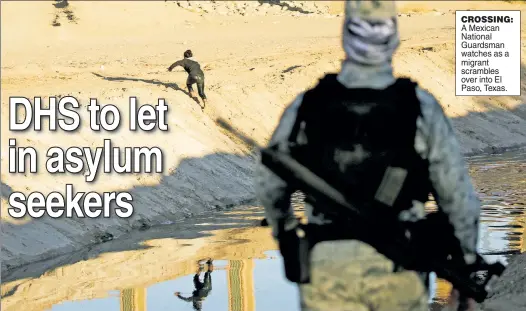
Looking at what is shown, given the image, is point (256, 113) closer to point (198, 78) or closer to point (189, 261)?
point (198, 78)

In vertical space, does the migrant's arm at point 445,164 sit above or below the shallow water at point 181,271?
above

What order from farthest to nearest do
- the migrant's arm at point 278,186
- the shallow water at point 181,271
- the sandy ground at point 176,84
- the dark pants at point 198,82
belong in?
the dark pants at point 198,82 → the sandy ground at point 176,84 → the shallow water at point 181,271 → the migrant's arm at point 278,186

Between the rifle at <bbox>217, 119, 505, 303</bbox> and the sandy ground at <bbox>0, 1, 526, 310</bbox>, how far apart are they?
1281 cm

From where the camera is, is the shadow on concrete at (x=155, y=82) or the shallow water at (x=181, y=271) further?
the shadow on concrete at (x=155, y=82)

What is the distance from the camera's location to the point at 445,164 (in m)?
3.82

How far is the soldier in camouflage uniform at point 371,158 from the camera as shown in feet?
12.6

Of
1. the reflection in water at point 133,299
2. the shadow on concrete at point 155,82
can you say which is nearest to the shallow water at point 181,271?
the reflection in water at point 133,299

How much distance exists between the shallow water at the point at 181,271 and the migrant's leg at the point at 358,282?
7.80m

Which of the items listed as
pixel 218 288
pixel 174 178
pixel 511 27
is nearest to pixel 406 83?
pixel 218 288

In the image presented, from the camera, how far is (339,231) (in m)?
3.90

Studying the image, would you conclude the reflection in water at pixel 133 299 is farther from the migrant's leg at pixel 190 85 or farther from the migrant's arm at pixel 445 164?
the migrant's leg at pixel 190 85
